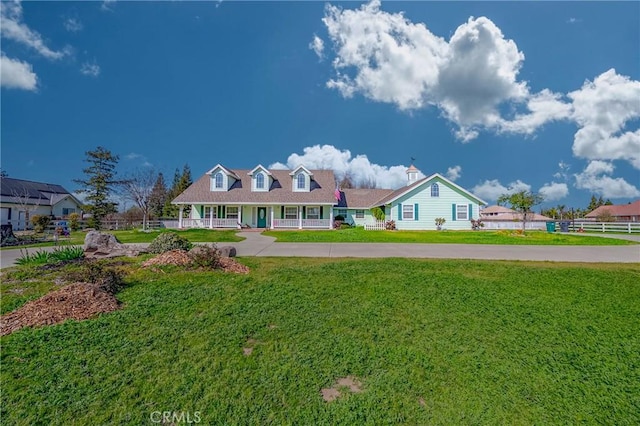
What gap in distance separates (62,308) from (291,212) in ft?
77.2

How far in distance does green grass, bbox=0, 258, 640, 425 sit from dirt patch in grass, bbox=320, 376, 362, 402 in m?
0.08

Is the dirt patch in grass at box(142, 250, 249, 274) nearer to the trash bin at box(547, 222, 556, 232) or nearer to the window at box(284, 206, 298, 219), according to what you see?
the window at box(284, 206, 298, 219)

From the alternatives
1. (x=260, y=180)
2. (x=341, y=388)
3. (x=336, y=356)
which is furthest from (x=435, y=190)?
(x=341, y=388)

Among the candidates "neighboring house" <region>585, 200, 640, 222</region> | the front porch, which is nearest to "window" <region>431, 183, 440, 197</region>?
the front porch

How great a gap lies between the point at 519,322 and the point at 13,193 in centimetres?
5116

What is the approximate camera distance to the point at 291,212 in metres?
28.2

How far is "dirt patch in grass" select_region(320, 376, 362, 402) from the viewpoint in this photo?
323 cm

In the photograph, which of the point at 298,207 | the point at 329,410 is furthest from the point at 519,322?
the point at 298,207

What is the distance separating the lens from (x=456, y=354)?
403 cm

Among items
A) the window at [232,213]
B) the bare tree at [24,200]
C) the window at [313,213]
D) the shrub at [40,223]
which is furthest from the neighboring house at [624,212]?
the bare tree at [24,200]

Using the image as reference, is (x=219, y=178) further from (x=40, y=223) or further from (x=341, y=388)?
(x=341, y=388)

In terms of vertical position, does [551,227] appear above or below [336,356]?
above

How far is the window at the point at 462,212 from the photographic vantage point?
27.0 metres

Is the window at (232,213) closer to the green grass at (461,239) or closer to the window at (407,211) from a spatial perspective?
the green grass at (461,239)
